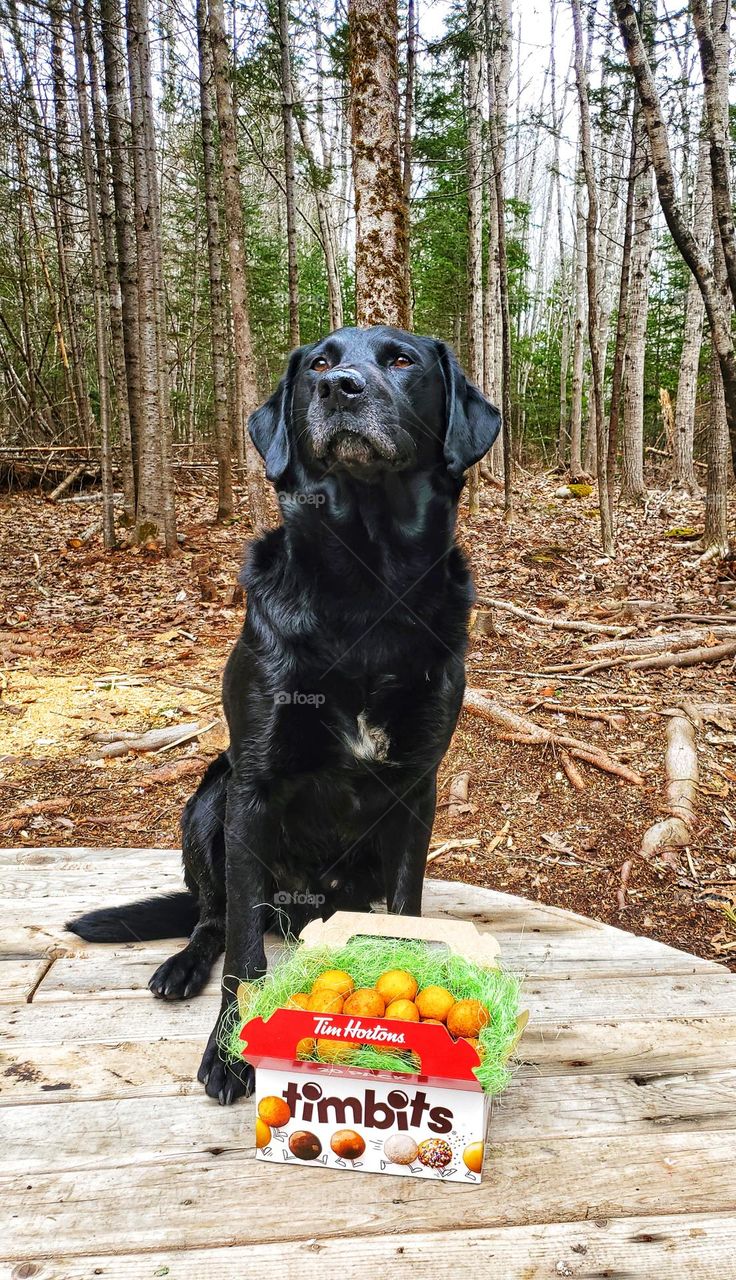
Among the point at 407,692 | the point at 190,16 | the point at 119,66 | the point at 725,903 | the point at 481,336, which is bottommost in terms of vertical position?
the point at 725,903

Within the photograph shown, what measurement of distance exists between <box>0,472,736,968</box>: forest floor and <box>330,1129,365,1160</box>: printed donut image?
4.29ft

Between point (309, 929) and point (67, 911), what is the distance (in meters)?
1.08

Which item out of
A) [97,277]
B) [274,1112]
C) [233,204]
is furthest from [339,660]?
[97,277]

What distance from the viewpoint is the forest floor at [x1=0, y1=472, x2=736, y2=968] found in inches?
135

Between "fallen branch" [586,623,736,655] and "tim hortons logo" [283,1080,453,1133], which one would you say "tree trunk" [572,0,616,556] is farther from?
"tim hortons logo" [283,1080,453,1133]

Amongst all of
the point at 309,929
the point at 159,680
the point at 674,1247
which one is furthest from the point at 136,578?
the point at 674,1247

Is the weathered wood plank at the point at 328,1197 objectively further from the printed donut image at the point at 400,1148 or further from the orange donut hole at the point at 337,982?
the orange donut hole at the point at 337,982

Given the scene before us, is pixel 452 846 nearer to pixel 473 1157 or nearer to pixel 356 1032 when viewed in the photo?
pixel 473 1157

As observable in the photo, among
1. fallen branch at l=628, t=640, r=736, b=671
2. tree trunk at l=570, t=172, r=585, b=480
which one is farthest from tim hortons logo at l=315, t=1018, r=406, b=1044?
tree trunk at l=570, t=172, r=585, b=480

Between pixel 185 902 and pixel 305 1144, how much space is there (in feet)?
3.21

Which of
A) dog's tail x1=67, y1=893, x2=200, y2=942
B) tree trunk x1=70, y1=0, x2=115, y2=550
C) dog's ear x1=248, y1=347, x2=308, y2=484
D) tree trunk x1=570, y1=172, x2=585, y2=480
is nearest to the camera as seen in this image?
dog's ear x1=248, y1=347, x2=308, y2=484

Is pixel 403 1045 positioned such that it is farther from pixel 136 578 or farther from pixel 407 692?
pixel 136 578

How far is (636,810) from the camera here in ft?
12.3

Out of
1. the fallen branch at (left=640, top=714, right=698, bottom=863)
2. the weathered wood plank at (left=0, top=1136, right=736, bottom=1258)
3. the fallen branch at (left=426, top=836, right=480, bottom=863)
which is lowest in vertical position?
the fallen branch at (left=426, top=836, right=480, bottom=863)
